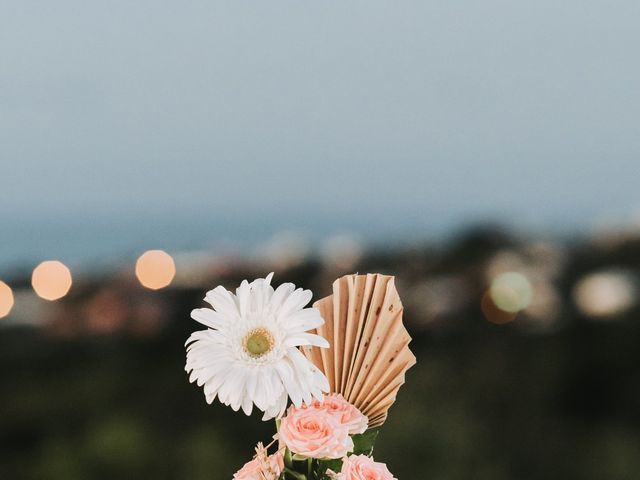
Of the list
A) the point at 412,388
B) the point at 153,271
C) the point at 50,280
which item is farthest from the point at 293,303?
the point at 50,280

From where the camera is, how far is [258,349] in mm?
888

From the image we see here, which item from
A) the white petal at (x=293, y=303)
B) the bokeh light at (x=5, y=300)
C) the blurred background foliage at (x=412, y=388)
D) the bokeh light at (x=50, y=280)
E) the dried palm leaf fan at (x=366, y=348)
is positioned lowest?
the blurred background foliage at (x=412, y=388)

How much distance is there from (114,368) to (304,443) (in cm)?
411

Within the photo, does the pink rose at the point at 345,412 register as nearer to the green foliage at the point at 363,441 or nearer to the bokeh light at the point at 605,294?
the green foliage at the point at 363,441

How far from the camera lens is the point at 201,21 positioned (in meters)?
9.29

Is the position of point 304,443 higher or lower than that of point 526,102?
lower

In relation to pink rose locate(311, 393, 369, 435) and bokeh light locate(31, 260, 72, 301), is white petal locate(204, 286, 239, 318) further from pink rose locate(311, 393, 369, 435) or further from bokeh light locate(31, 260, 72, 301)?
bokeh light locate(31, 260, 72, 301)

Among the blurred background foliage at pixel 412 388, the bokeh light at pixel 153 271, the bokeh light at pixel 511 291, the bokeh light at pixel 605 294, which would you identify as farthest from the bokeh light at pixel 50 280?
the bokeh light at pixel 605 294

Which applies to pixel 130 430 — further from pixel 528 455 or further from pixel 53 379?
pixel 528 455

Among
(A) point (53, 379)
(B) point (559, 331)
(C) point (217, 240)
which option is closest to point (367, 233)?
(C) point (217, 240)

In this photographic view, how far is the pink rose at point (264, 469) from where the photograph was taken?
0.94 metres

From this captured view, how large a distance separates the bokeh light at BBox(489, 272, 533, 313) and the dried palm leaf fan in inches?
178

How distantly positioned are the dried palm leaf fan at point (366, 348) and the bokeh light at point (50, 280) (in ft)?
16.1

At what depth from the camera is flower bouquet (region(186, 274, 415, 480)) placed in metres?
0.88
